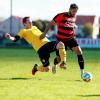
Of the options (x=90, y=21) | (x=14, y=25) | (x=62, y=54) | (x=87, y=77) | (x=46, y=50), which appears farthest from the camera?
(x=90, y=21)

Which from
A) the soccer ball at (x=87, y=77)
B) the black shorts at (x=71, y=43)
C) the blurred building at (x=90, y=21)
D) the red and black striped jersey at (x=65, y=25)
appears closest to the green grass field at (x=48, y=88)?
the soccer ball at (x=87, y=77)

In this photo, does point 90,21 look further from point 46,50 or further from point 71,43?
point 71,43

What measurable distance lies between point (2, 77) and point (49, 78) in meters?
1.21

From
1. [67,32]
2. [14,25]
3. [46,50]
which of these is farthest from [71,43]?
[14,25]

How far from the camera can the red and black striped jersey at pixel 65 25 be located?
44.6 feet

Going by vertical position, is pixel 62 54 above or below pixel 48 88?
above

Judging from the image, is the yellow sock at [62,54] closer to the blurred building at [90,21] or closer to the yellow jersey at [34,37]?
the yellow jersey at [34,37]

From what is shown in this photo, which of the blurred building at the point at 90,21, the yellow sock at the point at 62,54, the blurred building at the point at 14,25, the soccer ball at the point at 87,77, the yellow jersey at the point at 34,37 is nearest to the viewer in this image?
the soccer ball at the point at 87,77

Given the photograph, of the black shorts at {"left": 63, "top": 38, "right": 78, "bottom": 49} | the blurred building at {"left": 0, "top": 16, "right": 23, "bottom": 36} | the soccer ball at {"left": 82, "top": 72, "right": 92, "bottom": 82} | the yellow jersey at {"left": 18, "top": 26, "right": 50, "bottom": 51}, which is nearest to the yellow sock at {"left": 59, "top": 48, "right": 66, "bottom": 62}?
the black shorts at {"left": 63, "top": 38, "right": 78, "bottom": 49}

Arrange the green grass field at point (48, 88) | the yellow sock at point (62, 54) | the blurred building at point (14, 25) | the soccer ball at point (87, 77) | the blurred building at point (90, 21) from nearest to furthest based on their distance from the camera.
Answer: the green grass field at point (48, 88)
the soccer ball at point (87, 77)
the yellow sock at point (62, 54)
the blurred building at point (14, 25)
the blurred building at point (90, 21)

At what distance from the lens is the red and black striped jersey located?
1360cm

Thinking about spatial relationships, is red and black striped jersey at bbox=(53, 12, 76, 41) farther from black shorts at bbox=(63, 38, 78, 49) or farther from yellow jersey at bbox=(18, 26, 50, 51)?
yellow jersey at bbox=(18, 26, 50, 51)

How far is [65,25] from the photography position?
13.7 metres

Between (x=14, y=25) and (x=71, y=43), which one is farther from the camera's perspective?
(x=14, y=25)
